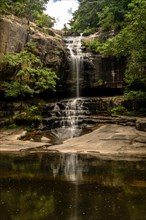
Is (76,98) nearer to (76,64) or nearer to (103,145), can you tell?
(76,64)

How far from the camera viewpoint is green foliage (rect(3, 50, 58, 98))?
20.5 m

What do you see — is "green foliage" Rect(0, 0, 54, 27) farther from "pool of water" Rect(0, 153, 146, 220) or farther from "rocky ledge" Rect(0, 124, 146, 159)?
"pool of water" Rect(0, 153, 146, 220)

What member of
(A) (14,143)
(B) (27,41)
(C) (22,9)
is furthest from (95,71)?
(A) (14,143)

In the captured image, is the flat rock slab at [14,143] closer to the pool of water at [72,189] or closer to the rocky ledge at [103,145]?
the rocky ledge at [103,145]

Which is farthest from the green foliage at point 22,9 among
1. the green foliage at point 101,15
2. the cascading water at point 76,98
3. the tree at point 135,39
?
the tree at point 135,39

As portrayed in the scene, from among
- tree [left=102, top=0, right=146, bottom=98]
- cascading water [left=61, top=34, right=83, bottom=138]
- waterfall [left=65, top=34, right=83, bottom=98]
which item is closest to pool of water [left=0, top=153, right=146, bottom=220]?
tree [left=102, top=0, right=146, bottom=98]

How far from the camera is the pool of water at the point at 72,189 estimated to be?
5547mm

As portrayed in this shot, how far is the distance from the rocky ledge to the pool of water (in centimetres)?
213

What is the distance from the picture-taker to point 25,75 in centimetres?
2194

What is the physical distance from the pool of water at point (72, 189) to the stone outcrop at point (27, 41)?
43.5ft

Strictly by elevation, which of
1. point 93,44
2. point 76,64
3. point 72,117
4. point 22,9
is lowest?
point 72,117

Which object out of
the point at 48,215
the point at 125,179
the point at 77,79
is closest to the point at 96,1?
the point at 77,79

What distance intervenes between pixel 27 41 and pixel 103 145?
13.5 m

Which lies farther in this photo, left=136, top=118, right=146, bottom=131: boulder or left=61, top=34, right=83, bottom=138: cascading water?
left=61, top=34, right=83, bottom=138: cascading water
